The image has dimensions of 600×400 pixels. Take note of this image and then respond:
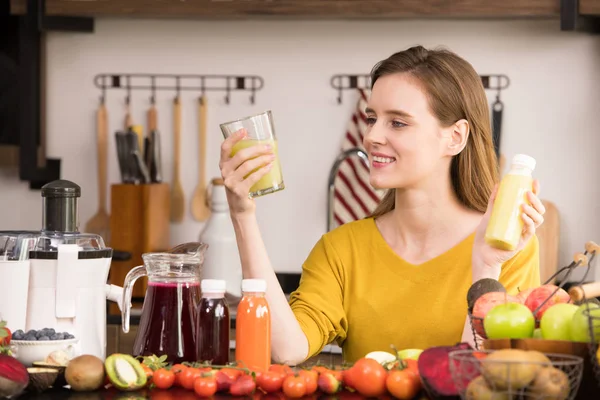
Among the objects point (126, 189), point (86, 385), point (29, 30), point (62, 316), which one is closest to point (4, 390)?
point (86, 385)

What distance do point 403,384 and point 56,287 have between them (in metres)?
0.69

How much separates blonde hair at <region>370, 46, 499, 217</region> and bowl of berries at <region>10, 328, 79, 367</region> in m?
1.00

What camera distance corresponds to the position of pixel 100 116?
3.67m

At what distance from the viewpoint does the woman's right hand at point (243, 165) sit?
68.9 inches

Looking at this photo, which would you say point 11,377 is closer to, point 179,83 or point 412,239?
point 412,239

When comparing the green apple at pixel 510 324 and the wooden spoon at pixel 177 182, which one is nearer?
the green apple at pixel 510 324

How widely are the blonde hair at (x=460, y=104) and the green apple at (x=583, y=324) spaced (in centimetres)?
88

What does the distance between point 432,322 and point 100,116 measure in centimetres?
195

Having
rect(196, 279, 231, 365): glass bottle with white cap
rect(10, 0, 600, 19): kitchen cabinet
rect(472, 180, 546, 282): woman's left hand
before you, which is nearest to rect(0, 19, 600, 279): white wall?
rect(10, 0, 600, 19): kitchen cabinet

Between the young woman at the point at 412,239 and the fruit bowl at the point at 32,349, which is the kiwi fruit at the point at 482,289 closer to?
the young woman at the point at 412,239

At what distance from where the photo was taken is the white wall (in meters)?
3.47

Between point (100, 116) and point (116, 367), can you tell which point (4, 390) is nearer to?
point (116, 367)

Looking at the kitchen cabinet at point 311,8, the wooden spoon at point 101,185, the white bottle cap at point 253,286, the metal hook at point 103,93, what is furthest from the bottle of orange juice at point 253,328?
the metal hook at point 103,93

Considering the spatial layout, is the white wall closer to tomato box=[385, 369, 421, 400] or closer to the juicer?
the juicer
